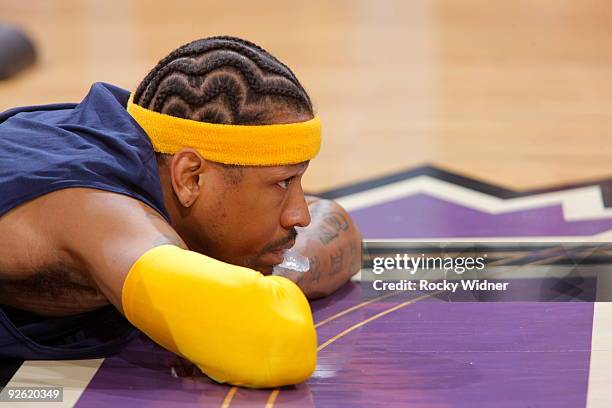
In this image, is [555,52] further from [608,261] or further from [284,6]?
[608,261]

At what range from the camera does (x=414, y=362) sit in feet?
8.99

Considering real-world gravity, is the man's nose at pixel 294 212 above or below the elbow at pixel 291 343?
above

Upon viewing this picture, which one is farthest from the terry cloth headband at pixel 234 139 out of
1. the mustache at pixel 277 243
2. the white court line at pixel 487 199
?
the white court line at pixel 487 199

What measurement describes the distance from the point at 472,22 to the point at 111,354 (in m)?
5.37

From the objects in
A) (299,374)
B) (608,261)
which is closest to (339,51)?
(608,261)

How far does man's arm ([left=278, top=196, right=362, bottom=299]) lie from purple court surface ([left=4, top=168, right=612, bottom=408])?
0.19 feet

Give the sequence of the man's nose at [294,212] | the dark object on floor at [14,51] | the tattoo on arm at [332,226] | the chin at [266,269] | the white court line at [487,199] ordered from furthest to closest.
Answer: the dark object on floor at [14,51] → the white court line at [487,199] → the tattoo on arm at [332,226] → the chin at [266,269] → the man's nose at [294,212]

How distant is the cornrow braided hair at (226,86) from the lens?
2.61m

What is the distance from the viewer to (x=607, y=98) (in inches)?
227

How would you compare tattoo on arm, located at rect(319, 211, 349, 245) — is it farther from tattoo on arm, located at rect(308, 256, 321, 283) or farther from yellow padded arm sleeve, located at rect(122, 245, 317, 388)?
yellow padded arm sleeve, located at rect(122, 245, 317, 388)

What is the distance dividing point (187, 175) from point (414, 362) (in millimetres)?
702

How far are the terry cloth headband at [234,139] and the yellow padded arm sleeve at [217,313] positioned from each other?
34 centimetres

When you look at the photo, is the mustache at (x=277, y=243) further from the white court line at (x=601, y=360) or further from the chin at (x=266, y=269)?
the white court line at (x=601, y=360)

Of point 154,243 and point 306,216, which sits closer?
point 154,243
